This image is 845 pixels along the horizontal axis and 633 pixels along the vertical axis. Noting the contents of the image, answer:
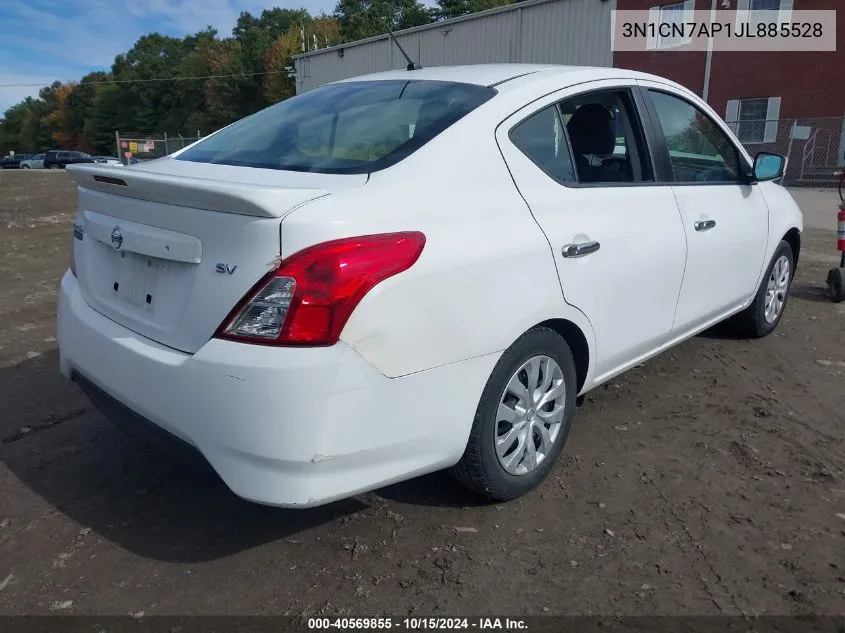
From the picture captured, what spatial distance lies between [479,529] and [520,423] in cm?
44

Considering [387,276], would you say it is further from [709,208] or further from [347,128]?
[709,208]

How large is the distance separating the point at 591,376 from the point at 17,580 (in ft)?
7.74

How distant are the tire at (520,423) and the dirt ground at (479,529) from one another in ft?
0.47

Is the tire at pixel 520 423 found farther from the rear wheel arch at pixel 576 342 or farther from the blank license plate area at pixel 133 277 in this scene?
the blank license plate area at pixel 133 277

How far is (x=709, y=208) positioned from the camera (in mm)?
3672

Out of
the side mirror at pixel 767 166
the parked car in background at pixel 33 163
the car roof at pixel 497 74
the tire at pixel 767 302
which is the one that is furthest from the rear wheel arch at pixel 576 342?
the parked car in background at pixel 33 163

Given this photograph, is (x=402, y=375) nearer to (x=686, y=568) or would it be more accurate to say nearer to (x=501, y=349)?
(x=501, y=349)

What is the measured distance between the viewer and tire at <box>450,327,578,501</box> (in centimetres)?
246

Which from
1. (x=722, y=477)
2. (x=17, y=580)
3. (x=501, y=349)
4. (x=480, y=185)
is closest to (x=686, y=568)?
(x=722, y=477)

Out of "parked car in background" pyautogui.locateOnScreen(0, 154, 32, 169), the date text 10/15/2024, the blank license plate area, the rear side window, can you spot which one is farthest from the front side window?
"parked car in background" pyautogui.locateOnScreen(0, 154, 32, 169)

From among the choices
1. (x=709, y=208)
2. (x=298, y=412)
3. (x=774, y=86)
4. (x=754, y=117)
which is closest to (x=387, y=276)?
(x=298, y=412)

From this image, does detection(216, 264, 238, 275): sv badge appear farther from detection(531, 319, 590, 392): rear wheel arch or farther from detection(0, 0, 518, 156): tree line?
detection(0, 0, 518, 156): tree line

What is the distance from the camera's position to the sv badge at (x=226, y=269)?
2039 millimetres

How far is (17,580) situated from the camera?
2.33m
